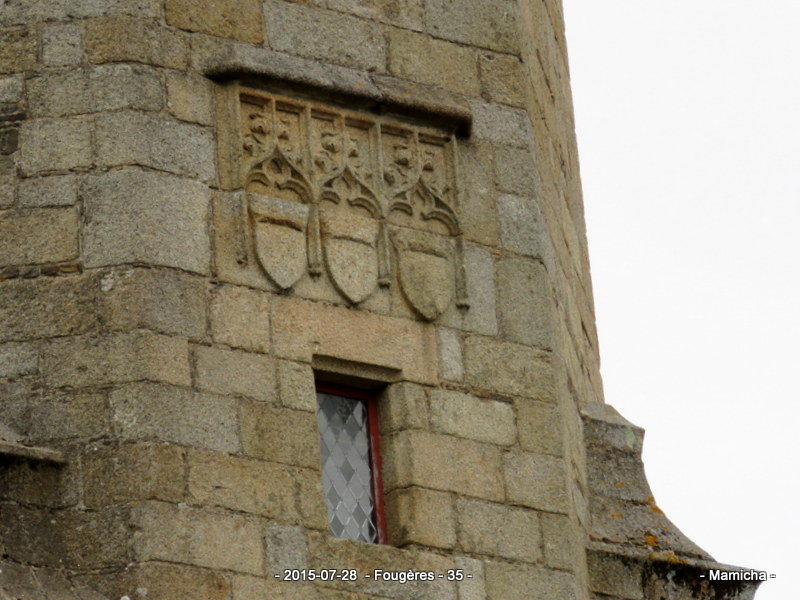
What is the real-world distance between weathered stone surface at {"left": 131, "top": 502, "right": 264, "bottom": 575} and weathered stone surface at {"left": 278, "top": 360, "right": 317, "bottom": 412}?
528 mm

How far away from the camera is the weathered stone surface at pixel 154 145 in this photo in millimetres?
8344

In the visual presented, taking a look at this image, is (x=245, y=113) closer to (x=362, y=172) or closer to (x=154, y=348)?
(x=362, y=172)

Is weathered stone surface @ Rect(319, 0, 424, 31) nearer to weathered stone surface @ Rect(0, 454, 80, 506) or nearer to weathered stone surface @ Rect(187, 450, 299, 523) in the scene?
weathered stone surface @ Rect(187, 450, 299, 523)

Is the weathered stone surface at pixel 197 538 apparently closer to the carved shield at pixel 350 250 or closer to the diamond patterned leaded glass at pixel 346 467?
the diamond patterned leaded glass at pixel 346 467

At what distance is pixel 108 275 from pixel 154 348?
340mm

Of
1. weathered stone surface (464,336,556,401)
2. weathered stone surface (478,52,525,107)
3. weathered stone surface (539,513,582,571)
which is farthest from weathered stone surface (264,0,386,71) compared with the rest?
weathered stone surface (539,513,582,571)

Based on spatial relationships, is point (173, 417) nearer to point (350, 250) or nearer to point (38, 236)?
point (38, 236)

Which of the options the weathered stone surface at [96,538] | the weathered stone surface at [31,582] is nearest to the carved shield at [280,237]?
the weathered stone surface at [96,538]

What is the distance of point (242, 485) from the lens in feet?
26.1

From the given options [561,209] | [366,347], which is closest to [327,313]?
[366,347]

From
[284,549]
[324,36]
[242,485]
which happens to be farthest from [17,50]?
[284,549]

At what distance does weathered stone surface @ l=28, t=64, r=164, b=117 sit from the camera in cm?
844

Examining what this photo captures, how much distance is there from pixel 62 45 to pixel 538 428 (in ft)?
7.64

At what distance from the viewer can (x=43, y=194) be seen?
8.32m
